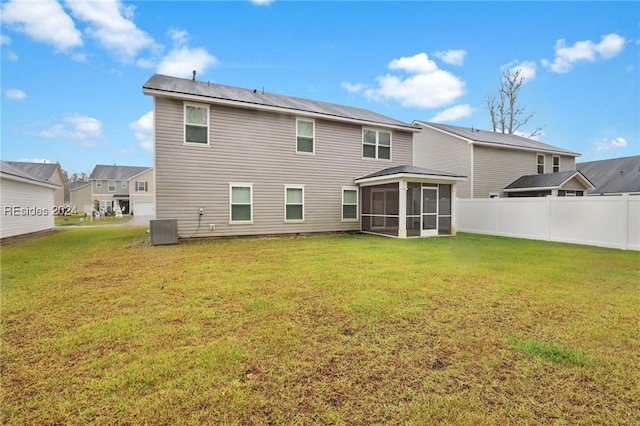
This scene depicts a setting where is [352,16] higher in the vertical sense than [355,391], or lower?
higher

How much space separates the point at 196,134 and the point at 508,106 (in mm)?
27474

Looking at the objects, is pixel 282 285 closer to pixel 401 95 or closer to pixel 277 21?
pixel 277 21

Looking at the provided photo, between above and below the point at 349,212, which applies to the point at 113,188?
above

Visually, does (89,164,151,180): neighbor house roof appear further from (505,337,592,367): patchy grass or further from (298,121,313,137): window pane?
(505,337,592,367): patchy grass

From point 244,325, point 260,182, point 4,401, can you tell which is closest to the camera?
point 4,401

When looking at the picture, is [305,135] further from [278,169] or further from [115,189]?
[115,189]

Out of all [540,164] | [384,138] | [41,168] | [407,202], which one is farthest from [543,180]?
[41,168]

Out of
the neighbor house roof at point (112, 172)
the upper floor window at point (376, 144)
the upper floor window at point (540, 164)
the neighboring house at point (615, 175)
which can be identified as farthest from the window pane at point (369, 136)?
the neighbor house roof at point (112, 172)

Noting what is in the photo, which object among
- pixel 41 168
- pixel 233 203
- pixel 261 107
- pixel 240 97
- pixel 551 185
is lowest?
pixel 233 203

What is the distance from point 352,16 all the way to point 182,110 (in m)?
8.85

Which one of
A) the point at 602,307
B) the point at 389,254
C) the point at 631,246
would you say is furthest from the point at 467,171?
the point at 602,307

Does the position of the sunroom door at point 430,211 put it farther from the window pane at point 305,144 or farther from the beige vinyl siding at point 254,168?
the window pane at point 305,144

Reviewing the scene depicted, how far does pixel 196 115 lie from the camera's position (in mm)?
10898

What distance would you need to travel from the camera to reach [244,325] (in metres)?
3.45
